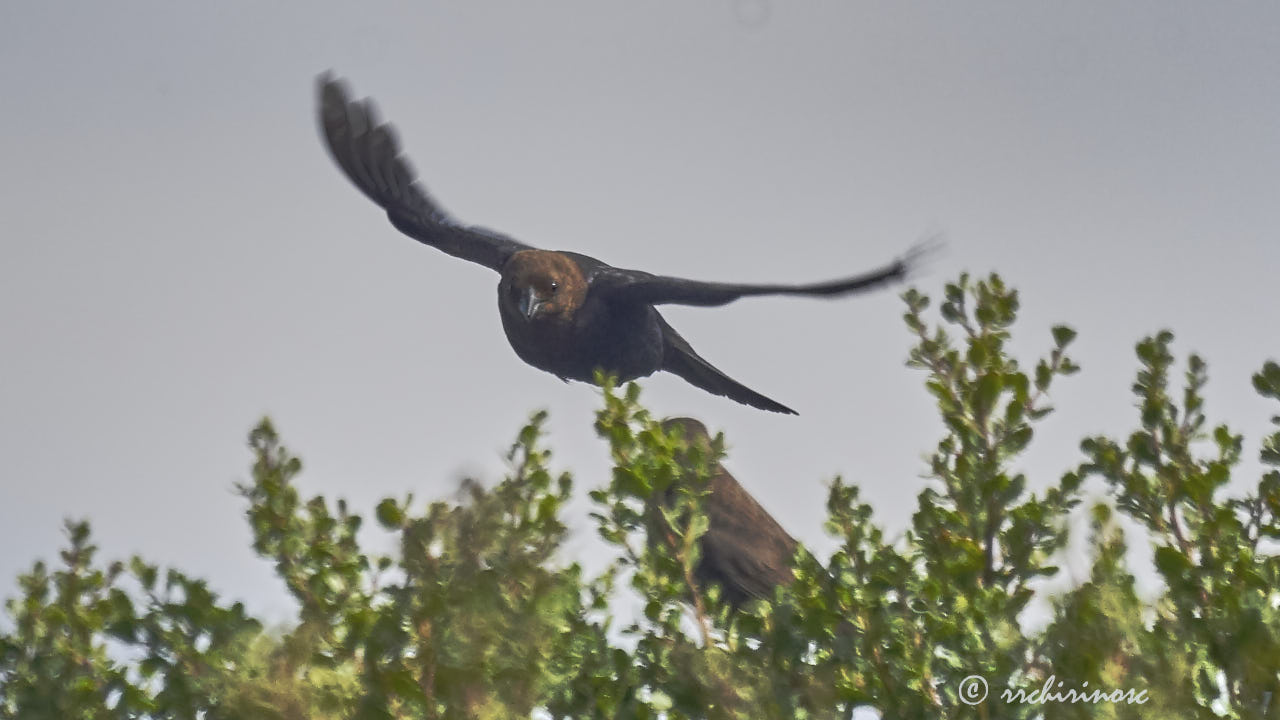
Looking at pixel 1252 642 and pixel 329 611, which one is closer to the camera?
pixel 1252 642

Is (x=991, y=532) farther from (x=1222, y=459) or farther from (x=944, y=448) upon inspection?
(x=1222, y=459)

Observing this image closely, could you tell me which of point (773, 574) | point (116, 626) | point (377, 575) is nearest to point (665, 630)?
point (377, 575)

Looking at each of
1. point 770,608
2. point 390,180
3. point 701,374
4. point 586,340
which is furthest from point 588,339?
point 770,608

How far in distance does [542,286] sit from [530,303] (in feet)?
0.58

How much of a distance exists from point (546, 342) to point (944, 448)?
4188 mm

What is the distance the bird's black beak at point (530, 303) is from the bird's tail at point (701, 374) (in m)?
1.21

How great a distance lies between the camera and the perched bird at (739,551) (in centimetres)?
587

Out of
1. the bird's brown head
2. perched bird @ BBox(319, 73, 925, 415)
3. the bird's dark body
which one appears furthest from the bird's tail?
the bird's brown head

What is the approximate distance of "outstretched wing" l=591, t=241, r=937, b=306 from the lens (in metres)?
5.26

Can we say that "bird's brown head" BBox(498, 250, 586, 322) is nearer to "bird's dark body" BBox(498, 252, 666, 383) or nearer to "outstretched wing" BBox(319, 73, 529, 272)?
"bird's dark body" BBox(498, 252, 666, 383)

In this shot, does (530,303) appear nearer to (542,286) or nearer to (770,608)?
(542,286)

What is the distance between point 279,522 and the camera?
12.9 feet

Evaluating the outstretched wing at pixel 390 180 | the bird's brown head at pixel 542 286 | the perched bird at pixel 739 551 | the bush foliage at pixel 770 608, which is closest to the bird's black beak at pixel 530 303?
the bird's brown head at pixel 542 286

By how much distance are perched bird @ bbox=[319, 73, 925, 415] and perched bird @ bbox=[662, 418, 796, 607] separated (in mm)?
1143
